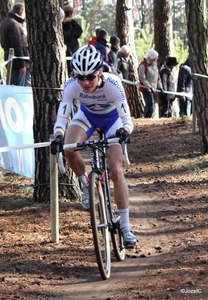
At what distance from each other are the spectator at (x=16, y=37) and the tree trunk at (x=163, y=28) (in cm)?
809

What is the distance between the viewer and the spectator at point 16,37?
14234 millimetres

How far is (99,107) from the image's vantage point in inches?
292

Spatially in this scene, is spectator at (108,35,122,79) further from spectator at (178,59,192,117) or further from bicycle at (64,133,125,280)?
bicycle at (64,133,125,280)

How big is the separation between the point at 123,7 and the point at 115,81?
44.6 ft

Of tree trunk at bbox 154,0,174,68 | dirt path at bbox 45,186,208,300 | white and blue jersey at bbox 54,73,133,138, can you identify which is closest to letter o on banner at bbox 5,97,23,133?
dirt path at bbox 45,186,208,300

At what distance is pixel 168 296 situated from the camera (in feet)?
19.6

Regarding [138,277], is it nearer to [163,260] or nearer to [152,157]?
[163,260]

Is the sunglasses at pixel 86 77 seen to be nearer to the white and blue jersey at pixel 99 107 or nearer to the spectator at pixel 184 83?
the white and blue jersey at pixel 99 107

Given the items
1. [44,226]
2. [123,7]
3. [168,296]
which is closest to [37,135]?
[44,226]

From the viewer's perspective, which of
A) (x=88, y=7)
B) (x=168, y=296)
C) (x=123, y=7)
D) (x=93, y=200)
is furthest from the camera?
(x=88, y=7)

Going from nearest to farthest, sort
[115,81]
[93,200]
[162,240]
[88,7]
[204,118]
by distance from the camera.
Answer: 1. [93,200]
2. [115,81]
3. [162,240]
4. [204,118]
5. [88,7]

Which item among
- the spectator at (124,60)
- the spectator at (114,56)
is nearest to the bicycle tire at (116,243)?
the spectator at (114,56)

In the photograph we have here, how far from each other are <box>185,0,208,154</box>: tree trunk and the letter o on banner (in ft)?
12.2

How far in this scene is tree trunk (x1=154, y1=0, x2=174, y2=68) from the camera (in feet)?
71.9
